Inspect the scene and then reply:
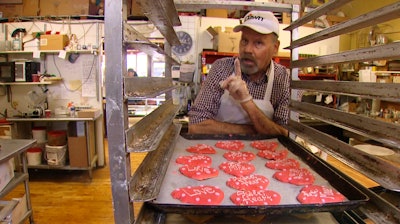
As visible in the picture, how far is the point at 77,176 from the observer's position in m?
4.13

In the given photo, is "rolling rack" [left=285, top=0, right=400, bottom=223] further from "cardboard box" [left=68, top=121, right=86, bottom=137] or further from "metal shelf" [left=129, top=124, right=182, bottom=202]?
"cardboard box" [left=68, top=121, right=86, bottom=137]

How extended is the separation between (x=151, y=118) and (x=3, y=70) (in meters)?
4.54

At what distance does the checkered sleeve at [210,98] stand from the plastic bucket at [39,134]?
10.7ft

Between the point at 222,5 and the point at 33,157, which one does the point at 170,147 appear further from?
the point at 33,157

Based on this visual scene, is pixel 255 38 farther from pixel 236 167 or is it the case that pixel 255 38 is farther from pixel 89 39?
pixel 89 39

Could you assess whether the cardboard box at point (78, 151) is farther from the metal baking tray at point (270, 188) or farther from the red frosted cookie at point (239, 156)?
the red frosted cookie at point (239, 156)

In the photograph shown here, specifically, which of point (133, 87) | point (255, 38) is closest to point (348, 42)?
point (255, 38)

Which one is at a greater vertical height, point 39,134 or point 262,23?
point 262,23

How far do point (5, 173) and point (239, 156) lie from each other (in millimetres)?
2048

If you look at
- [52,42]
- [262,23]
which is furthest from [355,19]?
[52,42]

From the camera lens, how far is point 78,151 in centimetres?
397

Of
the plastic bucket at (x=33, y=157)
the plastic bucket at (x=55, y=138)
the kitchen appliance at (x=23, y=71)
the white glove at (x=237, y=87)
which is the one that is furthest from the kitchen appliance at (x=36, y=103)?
the white glove at (x=237, y=87)

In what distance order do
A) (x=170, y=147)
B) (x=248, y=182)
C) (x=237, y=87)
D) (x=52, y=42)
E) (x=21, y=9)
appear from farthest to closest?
(x=21, y=9) → (x=52, y=42) → (x=237, y=87) → (x=170, y=147) → (x=248, y=182)

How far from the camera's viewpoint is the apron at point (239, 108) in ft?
6.06
